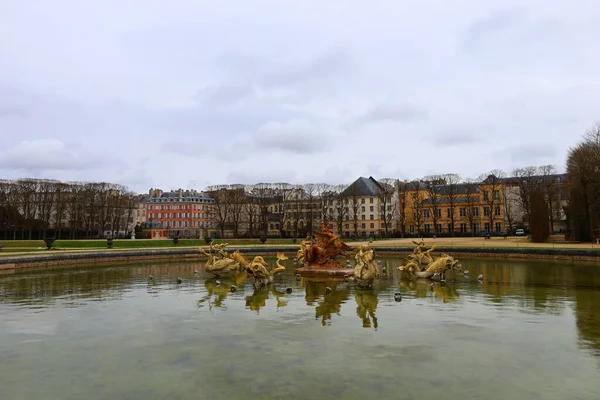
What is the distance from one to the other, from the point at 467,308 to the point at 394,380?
8979mm

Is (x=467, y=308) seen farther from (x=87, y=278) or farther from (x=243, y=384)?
(x=87, y=278)

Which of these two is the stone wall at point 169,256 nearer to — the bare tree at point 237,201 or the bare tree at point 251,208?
the bare tree at point 237,201

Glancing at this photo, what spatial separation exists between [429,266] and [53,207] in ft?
240

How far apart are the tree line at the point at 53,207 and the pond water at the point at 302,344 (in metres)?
60.0

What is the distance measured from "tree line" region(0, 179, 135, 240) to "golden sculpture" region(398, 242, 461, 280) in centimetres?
6442

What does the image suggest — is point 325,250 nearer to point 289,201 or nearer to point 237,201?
point 237,201

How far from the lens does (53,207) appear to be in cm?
7825

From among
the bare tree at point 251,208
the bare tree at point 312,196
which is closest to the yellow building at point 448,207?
the bare tree at point 312,196

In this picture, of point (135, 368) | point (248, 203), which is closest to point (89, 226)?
point (248, 203)

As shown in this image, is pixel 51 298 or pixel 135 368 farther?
pixel 51 298

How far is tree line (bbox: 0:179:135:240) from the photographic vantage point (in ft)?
238

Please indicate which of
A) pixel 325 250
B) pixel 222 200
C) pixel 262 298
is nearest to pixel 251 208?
pixel 222 200

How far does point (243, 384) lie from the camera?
905cm

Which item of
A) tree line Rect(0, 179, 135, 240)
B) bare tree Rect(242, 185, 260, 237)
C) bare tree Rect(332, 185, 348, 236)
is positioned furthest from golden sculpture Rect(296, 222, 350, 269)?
bare tree Rect(332, 185, 348, 236)
